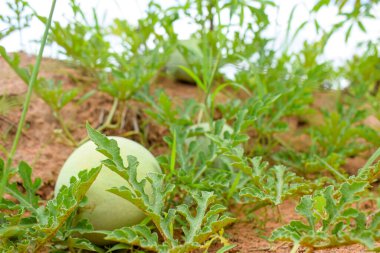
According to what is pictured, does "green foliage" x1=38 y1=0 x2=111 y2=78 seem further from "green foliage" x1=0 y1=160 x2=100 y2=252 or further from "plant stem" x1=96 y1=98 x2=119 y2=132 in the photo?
"green foliage" x1=0 y1=160 x2=100 y2=252

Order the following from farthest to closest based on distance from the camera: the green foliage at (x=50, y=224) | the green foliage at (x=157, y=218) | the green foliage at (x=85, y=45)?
the green foliage at (x=85, y=45) < the green foliage at (x=50, y=224) < the green foliage at (x=157, y=218)

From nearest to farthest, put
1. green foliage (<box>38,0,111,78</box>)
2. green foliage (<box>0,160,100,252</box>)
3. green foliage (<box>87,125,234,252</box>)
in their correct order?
green foliage (<box>87,125,234,252</box>)
green foliage (<box>0,160,100,252</box>)
green foliage (<box>38,0,111,78</box>)

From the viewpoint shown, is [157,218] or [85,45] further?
[85,45]

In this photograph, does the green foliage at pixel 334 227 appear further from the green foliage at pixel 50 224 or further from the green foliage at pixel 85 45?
the green foliage at pixel 85 45

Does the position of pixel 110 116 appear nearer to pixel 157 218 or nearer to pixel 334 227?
pixel 157 218

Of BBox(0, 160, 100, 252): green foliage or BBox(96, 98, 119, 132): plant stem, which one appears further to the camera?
BBox(96, 98, 119, 132): plant stem

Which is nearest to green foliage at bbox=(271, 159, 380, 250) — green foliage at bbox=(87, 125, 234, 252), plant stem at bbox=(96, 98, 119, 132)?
green foliage at bbox=(87, 125, 234, 252)

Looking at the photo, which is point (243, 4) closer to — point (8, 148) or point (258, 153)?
point (258, 153)

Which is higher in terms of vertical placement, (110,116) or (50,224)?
(110,116)

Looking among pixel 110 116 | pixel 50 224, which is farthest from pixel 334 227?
pixel 110 116

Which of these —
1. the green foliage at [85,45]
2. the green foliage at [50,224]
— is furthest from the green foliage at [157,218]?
the green foliage at [85,45]

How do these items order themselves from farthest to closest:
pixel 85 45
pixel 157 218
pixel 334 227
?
pixel 85 45
pixel 157 218
pixel 334 227

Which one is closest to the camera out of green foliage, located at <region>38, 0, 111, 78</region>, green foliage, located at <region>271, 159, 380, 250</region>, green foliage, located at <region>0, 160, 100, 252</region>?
green foliage, located at <region>271, 159, 380, 250</region>

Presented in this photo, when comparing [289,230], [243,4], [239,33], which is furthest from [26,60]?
[289,230]
